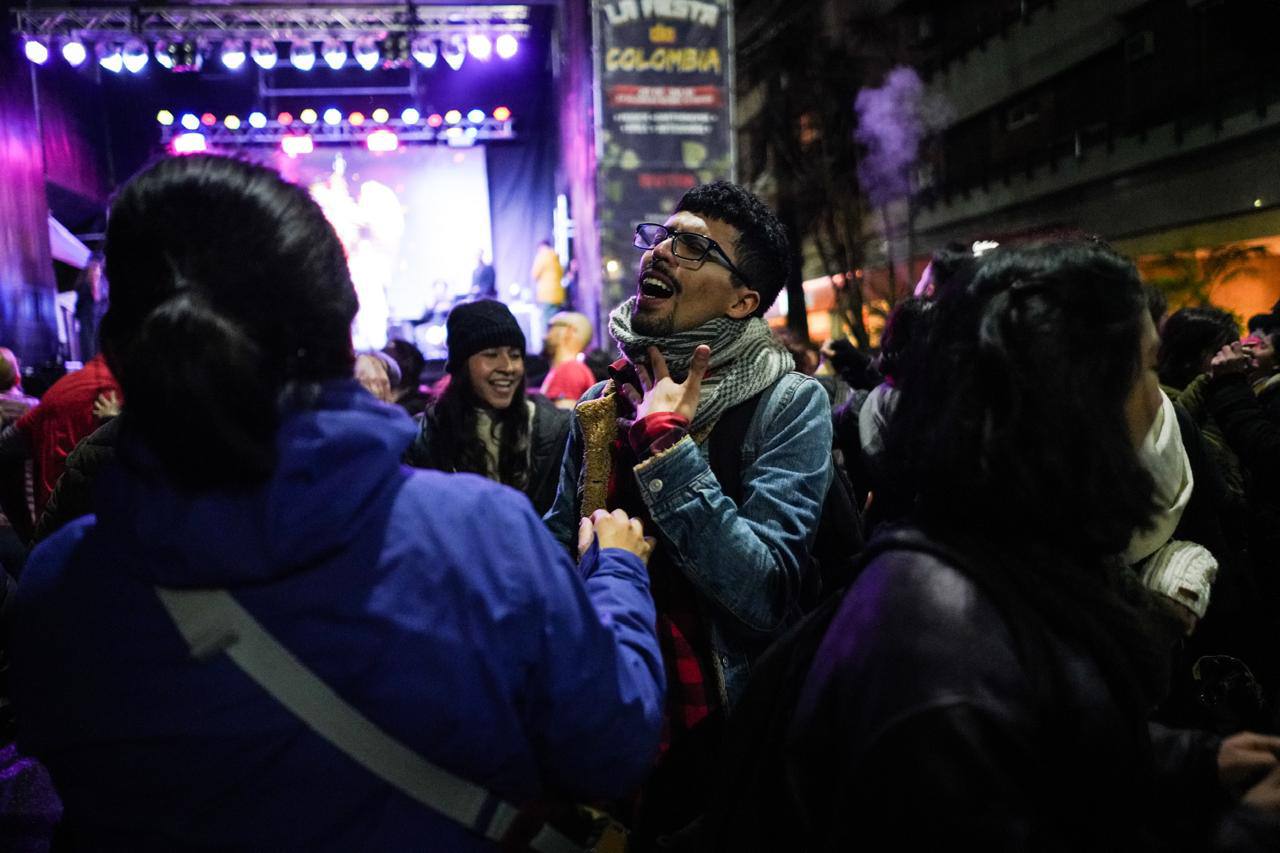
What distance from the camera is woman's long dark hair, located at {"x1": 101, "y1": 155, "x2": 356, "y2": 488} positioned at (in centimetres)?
99

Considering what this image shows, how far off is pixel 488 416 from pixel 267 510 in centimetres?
316

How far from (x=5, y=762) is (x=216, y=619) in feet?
13.8

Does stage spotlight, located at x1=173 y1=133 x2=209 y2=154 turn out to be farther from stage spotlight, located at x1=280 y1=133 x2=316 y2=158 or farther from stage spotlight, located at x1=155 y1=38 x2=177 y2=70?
stage spotlight, located at x1=155 y1=38 x2=177 y2=70

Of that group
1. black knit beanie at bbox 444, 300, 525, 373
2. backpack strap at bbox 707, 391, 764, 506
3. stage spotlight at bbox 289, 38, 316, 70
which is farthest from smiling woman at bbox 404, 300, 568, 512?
stage spotlight at bbox 289, 38, 316, 70

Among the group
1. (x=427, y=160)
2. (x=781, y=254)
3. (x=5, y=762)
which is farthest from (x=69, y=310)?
(x=781, y=254)

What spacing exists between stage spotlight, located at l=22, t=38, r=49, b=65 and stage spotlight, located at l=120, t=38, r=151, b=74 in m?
1.00

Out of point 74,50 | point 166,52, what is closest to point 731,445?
point 166,52

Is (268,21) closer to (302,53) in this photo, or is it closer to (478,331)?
(302,53)

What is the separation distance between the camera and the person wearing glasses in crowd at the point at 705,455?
5.86 ft

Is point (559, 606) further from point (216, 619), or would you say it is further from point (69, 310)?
point (69, 310)

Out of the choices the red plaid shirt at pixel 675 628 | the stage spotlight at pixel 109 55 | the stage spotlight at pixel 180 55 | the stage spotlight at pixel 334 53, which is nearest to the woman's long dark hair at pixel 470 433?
the red plaid shirt at pixel 675 628

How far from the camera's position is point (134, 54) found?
12.9 m

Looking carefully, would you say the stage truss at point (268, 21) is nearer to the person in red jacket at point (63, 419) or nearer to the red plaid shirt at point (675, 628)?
the person in red jacket at point (63, 419)

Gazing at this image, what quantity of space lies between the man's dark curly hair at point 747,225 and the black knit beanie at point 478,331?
6.59 feet
